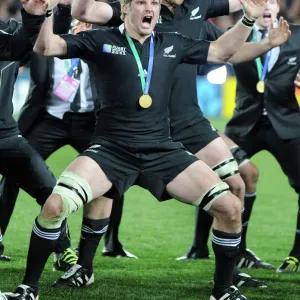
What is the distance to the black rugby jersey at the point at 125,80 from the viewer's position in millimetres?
6242

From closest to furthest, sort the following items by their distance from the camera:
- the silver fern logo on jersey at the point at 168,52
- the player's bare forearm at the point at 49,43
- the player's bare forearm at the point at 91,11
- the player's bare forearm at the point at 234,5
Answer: the player's bare forearm at the point at 49,43 → the silver fern logo on jersey at the point at 168,52 → the player's bare forearm at the point at 91,11 → the player's bare forearm at the point at 234,5

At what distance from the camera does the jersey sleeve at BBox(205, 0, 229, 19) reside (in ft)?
24.2

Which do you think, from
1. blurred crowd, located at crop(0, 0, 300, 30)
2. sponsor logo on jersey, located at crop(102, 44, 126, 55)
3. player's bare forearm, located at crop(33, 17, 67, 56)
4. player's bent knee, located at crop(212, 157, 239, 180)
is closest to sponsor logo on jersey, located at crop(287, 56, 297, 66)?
player's bent knee, located at crop(212, 157, 239, 180)

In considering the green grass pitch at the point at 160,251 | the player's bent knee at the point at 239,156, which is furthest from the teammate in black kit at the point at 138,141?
the player's bent knee at the point at 239,156

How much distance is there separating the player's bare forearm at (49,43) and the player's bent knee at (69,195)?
0.76 metres

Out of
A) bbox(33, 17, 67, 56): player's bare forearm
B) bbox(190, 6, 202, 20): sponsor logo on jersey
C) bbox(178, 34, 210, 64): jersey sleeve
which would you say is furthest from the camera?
bbox(190, 6, 202, 20): sponsor logo on jersey

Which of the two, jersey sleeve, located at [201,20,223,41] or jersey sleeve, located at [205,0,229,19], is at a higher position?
jersey sleeve, located at [205,0,229,19]

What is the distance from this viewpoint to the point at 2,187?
7906 mm

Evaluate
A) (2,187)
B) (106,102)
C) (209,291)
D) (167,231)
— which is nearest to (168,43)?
(106,102)

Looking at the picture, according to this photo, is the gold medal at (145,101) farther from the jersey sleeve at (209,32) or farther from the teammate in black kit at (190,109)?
the jersey sleeve at (209,32)

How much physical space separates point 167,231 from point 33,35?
14.4 ft

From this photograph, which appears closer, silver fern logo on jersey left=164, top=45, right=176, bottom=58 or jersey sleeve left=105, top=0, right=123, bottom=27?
silver fern logo on jersey left=164, top=45, right=176, bottom=58

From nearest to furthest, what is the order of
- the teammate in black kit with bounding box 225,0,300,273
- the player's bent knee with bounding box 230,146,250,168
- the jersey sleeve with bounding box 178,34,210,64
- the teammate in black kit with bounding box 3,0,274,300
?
1. the teammate in black kit with bounding box 3,0,274,300
2. the jersey sleeve with bounding box 178,34,210,64
3. the player's bent knee with bounding box 230,146,250,168
4. the teammate in black kit with bounding box 225,0,300,273

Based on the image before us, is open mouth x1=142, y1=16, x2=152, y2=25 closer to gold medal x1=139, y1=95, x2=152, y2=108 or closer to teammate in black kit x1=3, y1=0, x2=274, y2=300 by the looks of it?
teammate in black kit x1=3, y1=0, x2=274, y2=300
